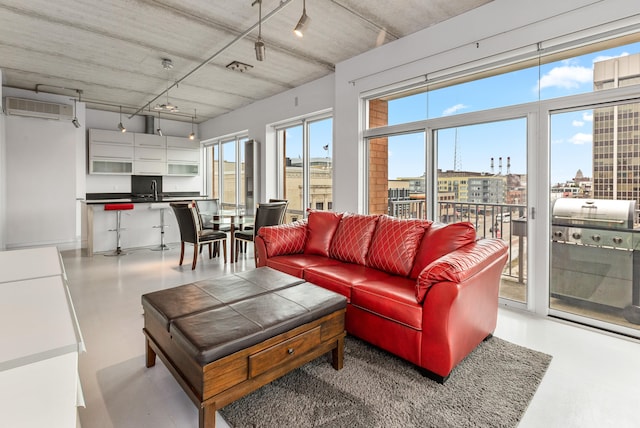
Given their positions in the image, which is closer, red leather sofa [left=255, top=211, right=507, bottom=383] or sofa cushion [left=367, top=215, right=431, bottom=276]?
red leather sofa [left=255, top=211, right=507, bottom=383]

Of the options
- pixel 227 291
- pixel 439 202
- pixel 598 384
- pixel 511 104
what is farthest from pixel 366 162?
pixel 598 384

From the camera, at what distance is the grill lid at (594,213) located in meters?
2.76

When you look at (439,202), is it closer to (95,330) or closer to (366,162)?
(366,162)

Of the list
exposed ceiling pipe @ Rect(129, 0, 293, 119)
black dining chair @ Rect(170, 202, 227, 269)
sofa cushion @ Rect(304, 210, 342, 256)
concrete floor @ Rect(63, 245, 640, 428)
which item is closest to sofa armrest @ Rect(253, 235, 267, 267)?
sofa cushion @ Rect(304, 210, 342, 256)

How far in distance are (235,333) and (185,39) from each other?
3.87m

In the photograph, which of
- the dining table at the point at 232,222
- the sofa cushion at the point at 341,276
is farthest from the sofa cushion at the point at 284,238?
the dining table at the point at 232,222

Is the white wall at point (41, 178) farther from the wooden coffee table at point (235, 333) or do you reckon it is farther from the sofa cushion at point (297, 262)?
the wooden coffee table at point (235, 333)

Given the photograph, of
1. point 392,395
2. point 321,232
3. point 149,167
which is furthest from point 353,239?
point 149,167

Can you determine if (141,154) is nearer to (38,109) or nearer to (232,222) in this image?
(38,109)

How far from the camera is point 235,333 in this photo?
63.9 inches

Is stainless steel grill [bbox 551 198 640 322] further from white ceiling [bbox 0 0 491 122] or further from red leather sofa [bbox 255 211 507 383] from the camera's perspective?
white ceiling [bbox 0 0 491 122]

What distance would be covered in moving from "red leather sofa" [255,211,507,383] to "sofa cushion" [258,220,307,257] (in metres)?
0.01

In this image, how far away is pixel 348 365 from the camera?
221 centimetres

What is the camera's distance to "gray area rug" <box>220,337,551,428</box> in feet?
5.61
